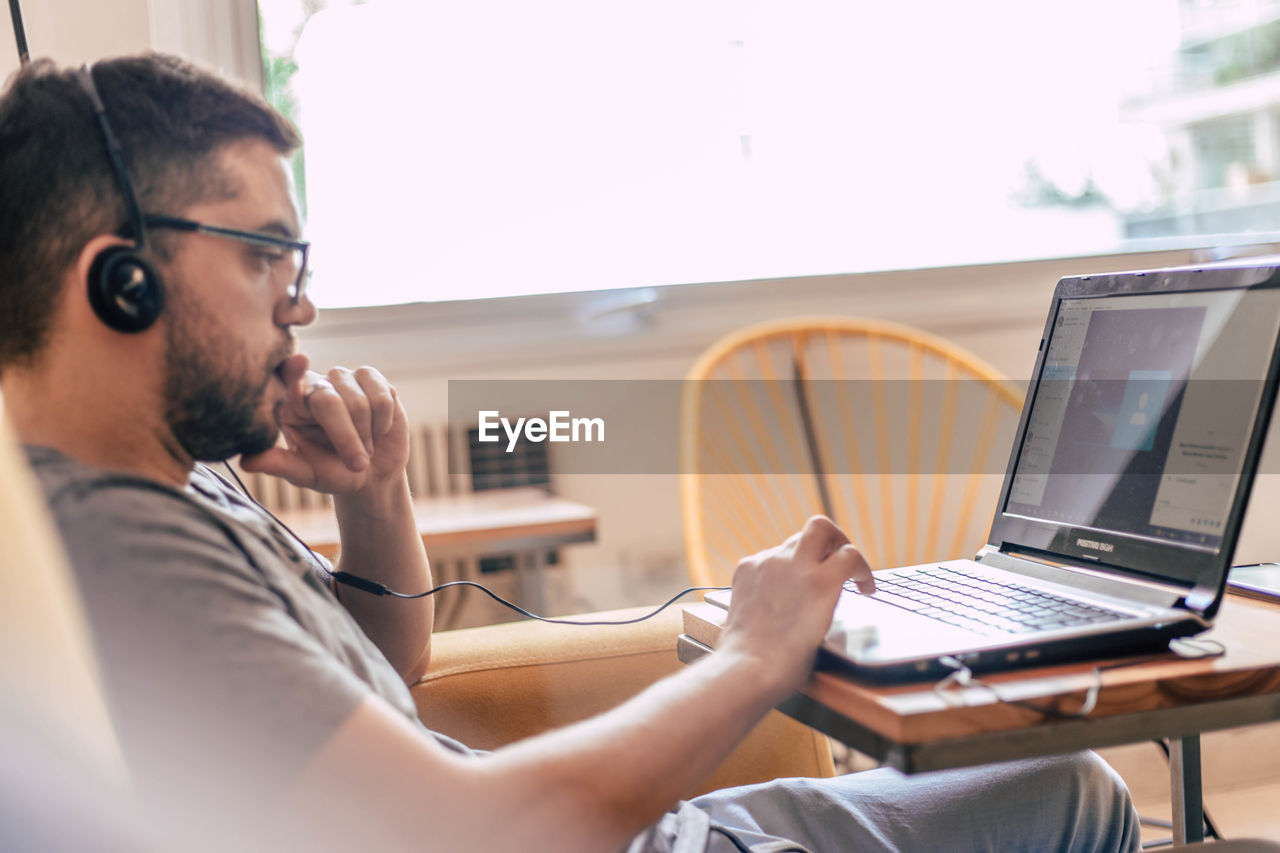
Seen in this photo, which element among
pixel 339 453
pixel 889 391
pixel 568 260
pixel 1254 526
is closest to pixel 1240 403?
pixel 339 453

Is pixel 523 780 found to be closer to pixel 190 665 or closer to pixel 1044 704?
pixel 190 665

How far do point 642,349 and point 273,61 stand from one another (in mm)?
848

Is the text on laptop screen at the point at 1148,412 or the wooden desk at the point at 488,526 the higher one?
the text on laptop screen at the point at 1148,412

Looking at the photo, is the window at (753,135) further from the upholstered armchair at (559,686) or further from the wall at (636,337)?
the upholstered armchair at (559,686)

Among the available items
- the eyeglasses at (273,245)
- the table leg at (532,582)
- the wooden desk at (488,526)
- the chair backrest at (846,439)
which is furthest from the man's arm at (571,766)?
the table leg at (532,582)

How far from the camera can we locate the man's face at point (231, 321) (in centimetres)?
74

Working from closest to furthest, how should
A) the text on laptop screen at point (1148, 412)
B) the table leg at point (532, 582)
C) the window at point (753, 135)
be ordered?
1. the text on laptop screen at point (1148, 412)
2. the table leg at point (532, 582)
3. the window at point (753, 135)

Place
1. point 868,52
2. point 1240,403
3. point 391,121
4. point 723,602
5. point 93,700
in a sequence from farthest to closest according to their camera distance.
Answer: point 868,52
point 391,121
point 723,602
point 1240,403
point 93,700

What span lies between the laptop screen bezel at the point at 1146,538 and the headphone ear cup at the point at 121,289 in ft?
2.39

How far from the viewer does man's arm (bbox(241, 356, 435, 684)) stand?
106cm

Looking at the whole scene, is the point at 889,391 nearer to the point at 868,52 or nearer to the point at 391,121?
the point at 868,52

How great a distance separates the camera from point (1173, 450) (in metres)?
0.86

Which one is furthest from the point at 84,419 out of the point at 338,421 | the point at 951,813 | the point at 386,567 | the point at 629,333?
the point at 629,333

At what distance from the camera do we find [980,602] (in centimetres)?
88
